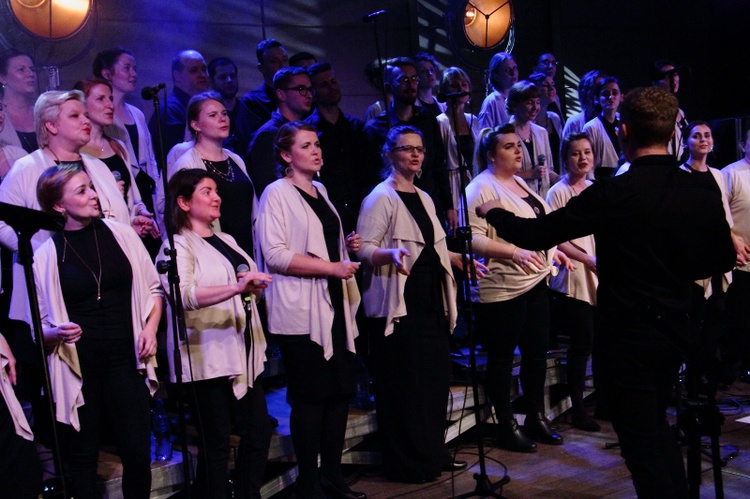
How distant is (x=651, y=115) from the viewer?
269 cm

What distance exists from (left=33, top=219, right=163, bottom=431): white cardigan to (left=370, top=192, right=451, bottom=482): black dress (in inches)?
52.6

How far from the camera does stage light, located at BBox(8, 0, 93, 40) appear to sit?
15.9ft

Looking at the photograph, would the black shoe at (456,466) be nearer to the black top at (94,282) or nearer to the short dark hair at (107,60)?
the black top at (94,282)

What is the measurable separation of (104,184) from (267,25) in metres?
3.66

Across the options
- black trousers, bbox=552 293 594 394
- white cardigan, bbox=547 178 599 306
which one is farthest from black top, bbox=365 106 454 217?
black trousers, bbox=552 293 594 394

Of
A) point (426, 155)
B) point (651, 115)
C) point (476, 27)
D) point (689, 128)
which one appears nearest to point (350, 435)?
point (426, 155)

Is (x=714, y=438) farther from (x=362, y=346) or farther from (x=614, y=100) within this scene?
(x=614, y=100)

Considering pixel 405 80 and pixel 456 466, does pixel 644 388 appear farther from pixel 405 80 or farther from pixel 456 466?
pixel 405 80

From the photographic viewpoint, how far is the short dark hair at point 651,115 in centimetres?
269

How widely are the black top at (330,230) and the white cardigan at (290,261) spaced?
0.21 feet

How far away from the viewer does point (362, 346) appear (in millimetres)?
4531

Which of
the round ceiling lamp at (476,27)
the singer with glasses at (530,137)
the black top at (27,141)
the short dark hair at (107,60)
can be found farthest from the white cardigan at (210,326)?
the round ceiling lamp at (476,27)

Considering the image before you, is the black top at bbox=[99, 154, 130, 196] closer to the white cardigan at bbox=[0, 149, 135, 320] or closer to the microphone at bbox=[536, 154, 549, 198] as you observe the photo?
the white cardigan at bbox=[0, 149, 135, 320]

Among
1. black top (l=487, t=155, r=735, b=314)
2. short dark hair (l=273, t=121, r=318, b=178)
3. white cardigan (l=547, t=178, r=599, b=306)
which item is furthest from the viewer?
white cardigan (l=547, t=178, r=599, b=306)
